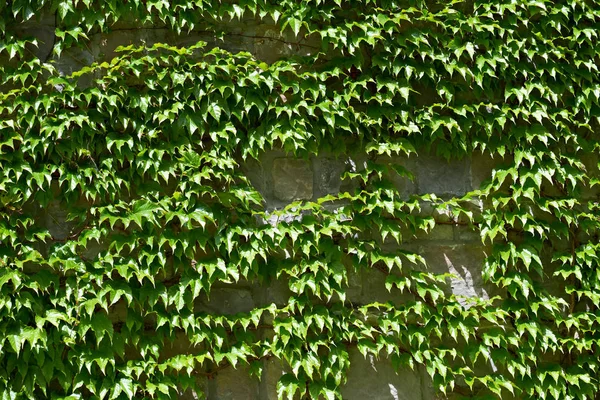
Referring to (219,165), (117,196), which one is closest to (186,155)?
(219,165)

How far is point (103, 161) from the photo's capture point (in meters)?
2.96

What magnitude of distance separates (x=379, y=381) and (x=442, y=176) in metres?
0.90

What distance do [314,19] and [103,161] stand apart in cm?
106

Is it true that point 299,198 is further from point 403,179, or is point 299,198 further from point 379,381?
point 379,381

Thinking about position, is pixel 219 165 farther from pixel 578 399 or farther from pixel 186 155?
pixel 578 399

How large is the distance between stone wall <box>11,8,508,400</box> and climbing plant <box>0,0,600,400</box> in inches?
1.6

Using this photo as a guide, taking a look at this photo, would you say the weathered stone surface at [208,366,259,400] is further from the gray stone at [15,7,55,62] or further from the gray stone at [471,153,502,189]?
the gray stone at [15,7,55,62]

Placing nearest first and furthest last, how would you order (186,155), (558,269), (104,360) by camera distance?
(104,360), (186,155), (558,269)

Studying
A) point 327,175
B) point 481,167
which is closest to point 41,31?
point 327,175

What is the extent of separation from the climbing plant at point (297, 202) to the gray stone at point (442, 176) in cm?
5

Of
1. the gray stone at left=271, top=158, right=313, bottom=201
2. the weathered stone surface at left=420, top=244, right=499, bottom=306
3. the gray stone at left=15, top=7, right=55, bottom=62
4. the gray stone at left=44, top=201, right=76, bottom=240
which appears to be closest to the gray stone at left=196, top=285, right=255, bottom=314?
the gray stone at left=271, top=158, right=313, bottom=201

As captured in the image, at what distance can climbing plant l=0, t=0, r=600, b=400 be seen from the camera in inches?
114

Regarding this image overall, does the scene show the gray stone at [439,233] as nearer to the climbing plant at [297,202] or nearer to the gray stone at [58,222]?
the climbing plant at [297,202]

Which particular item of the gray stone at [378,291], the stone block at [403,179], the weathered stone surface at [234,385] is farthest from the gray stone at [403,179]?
the weathered stone surface at [234,385]
